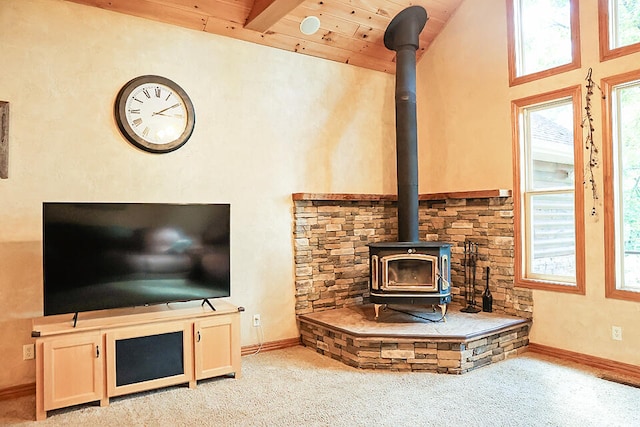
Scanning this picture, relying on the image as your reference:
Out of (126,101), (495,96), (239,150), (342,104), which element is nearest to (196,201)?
(239,150)

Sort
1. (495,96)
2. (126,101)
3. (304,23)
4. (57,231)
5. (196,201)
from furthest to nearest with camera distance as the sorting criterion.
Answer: (495,96), (304,23), (196,201), (126,101), (57,231)

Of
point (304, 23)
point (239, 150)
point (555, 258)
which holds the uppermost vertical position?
point (304, 23)

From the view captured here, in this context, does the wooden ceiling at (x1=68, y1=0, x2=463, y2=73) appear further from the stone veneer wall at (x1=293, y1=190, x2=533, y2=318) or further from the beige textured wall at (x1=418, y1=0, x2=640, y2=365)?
the stone veneer wall at (x1=293, y1=190, x2=533, y2=318)

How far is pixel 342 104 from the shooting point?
A: 195 inches

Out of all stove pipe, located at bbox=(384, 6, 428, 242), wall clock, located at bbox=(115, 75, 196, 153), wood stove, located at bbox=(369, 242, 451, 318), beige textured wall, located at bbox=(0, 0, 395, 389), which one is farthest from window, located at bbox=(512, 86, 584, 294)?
wall clock, located at bbox=(115, 75, 196, 153)

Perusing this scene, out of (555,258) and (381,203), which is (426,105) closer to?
(381,203)

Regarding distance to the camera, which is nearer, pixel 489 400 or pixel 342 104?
pixel 489 400

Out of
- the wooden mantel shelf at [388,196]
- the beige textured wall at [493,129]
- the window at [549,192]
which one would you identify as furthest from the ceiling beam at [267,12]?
the window at [549,192]

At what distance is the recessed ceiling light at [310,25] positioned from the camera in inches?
169

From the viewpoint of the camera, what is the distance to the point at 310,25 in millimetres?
4352

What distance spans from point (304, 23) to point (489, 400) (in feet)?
11.7

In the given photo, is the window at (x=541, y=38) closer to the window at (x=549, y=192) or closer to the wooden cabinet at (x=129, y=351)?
the window at (x=549, y=192)

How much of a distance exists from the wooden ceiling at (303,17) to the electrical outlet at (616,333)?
344cm

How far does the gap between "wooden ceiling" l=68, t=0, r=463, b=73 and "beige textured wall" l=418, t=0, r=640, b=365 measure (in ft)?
1.35
